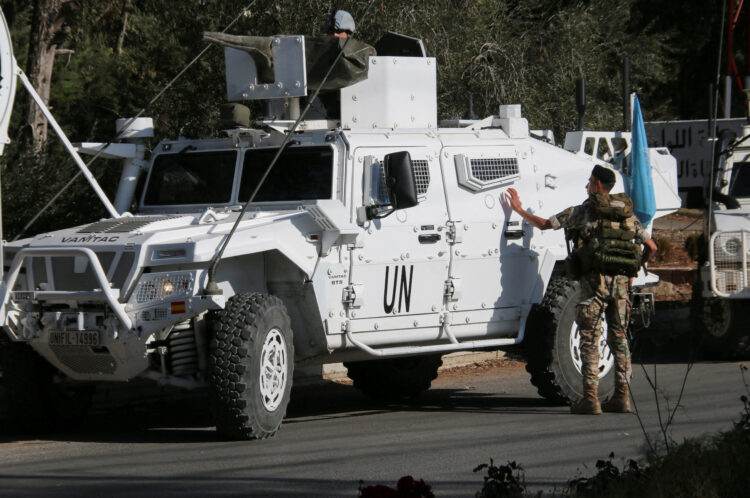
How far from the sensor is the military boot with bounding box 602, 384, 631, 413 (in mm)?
10266

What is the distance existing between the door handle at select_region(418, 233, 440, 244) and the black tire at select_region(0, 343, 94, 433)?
9.45ft

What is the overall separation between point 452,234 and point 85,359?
10.2 feet

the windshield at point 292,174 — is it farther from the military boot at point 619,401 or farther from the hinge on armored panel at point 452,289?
the military boot at point 619,401

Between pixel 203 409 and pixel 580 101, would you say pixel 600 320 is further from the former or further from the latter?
pixel 203 409

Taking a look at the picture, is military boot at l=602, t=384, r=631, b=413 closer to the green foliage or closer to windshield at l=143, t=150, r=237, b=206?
windshield at l=143, t=150, r=237, b=206

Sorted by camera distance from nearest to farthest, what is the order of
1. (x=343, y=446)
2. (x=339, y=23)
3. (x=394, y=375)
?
1. (x=343, y=446)
2. (x=339, y=23)
3. (x=394, y=375)

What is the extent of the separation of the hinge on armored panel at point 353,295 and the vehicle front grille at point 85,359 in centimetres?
180

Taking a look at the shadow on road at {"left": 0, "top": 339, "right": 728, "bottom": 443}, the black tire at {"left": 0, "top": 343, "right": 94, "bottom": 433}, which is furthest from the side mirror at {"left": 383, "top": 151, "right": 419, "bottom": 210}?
the black tire at {"left": 0, "top": 343, "right": 94, "bottom": 433}

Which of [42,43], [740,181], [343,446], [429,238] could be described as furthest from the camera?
[740,181]

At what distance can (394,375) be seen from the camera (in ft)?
39.1

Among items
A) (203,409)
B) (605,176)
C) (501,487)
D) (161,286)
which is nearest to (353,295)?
(161,286)

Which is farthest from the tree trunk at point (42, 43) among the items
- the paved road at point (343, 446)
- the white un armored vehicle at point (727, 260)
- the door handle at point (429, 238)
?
the white un armored vehicle at point (727, 260)

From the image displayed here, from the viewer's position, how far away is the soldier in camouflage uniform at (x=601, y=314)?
1023 centimetres

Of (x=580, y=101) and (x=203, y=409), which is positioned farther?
(x=580, y=101)
